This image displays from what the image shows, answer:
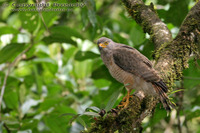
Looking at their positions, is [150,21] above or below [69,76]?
above

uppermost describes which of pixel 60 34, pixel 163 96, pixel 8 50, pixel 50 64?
pixel 60 34

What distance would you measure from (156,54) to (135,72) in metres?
0.30

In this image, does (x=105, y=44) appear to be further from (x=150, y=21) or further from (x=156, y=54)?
(x=156, y=54)

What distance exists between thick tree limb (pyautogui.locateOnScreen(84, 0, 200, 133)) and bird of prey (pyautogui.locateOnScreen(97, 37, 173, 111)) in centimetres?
9

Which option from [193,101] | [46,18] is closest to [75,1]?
[46,18]

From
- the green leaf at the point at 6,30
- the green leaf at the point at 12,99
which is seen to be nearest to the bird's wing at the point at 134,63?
the green leaf at the point at 6,30

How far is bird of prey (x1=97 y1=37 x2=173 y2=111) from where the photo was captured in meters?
2.56

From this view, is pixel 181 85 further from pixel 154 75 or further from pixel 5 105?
pixel 5 105

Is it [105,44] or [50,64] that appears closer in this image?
[105,44]

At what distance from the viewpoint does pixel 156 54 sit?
279 centimetres

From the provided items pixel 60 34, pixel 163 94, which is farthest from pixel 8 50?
pixel 163 94

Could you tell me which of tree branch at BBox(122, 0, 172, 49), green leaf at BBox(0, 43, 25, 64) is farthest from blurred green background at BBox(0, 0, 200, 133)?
tree branch at BBox(122, 0, 172, 49)

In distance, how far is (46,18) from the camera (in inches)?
126

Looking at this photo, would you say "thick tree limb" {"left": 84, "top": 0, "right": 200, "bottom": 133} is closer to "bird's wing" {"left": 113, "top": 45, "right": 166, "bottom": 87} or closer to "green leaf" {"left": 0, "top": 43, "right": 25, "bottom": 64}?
"bird's wing" {"left": 113, "top": 45, "right": 166, "bottom": 87}
